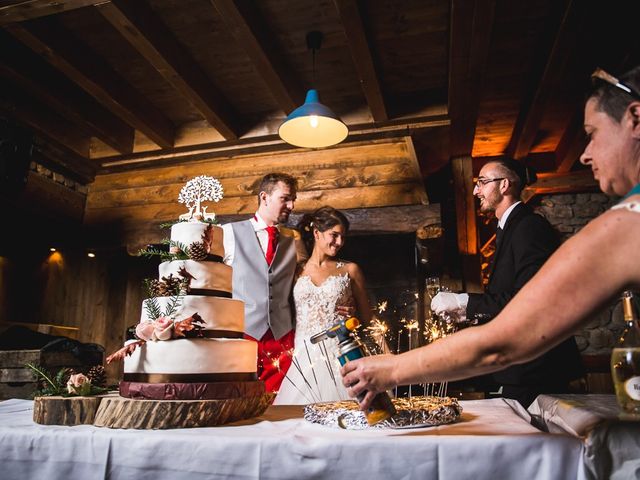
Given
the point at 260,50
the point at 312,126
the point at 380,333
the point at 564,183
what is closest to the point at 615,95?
the point at 380,333

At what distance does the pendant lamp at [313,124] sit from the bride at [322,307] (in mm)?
588

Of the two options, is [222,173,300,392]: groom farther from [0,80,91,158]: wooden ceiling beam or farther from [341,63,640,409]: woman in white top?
[0,80,91,158]: wooden ceiling beam

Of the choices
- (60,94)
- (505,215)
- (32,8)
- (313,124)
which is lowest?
(505,215)

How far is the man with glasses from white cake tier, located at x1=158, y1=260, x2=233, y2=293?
1253 millimetres

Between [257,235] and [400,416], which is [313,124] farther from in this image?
[400,416]

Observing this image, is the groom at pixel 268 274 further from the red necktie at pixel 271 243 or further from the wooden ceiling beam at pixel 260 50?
the wooden ceiling beam at pixel 260 50

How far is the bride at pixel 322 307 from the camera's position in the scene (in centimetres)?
335

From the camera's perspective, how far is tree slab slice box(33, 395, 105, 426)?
1428mm

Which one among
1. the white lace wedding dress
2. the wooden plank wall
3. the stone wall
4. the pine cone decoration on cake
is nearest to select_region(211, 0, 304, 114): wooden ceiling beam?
the wooden plank wall

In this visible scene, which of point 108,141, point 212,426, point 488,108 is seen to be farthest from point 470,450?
point 108,141

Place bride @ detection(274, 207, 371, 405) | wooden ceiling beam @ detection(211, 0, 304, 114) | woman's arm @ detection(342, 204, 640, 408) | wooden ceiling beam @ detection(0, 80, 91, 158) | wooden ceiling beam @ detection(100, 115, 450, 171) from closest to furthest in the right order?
woman's arm @ detection(342, 204, 640, 408) < wooden ceiling beam @ detection(211, 0, 304, 114) < bride @ detection(274, 207, 371, 405) < wooden ceiling beam @ detection(0, 80, 91, 158) < wooden ceiling beam @ detection(100, 115, 450, 171)

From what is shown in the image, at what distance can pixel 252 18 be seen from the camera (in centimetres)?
342

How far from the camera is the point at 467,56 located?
358 cm

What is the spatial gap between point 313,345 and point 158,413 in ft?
7.20
